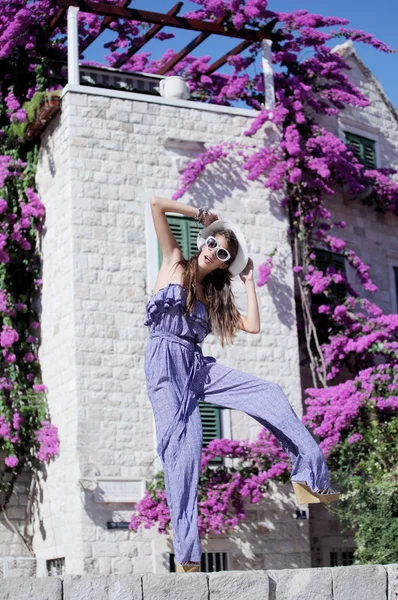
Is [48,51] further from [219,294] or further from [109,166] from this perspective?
[219,294]

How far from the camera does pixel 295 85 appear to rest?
15.1 meters

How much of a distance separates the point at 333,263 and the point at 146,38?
3.89 metres

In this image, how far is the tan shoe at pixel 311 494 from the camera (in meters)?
6.15

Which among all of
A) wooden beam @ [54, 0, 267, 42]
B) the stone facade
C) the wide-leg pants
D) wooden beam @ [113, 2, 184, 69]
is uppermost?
wooden beam @ [113, 2, 184, 69]

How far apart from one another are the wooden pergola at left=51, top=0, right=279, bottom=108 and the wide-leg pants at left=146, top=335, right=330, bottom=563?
776 centimetres

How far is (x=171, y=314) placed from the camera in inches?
257

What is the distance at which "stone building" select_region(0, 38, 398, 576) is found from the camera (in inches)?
497

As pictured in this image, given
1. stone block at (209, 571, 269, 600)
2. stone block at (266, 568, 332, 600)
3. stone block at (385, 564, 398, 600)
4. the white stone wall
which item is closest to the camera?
stone block at (209, 571, 269, 600)

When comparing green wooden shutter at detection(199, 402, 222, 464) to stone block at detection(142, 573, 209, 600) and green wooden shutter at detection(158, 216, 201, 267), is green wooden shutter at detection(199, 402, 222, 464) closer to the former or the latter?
green wooden shutter at detection(158, 216, 201, 267)

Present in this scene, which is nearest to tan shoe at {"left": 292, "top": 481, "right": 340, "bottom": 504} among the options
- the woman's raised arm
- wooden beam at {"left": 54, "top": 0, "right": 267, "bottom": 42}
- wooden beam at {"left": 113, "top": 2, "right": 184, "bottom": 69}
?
the woman's raised arm

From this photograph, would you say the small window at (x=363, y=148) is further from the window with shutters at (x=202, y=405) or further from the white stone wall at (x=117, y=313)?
the window with shutters at (x=202, y=405)

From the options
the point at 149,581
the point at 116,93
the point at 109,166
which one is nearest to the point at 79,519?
the point at 109,166

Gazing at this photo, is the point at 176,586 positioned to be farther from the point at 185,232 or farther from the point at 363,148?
the point at 363,148

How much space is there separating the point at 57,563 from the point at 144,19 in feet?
21.6
